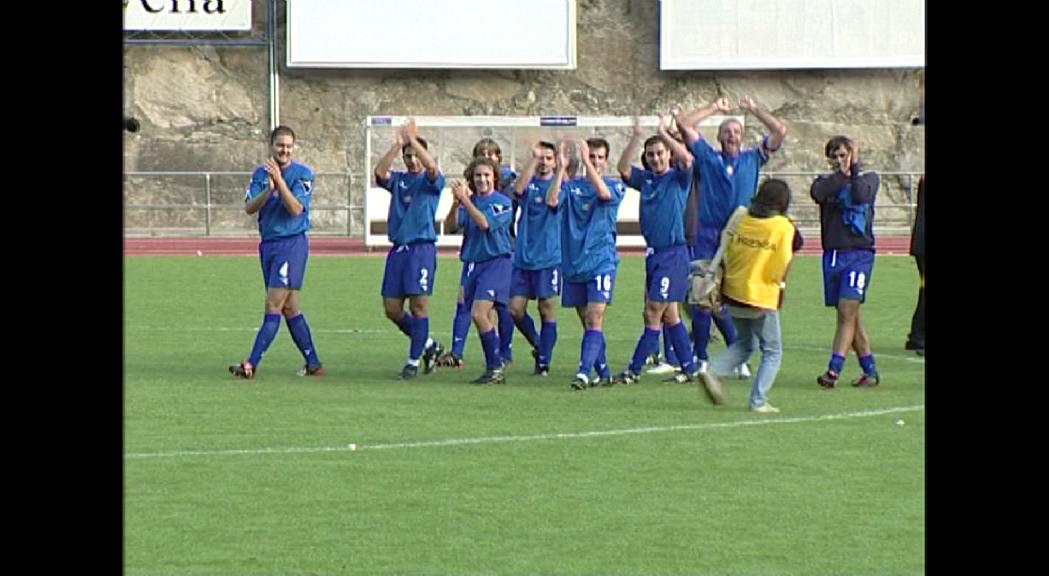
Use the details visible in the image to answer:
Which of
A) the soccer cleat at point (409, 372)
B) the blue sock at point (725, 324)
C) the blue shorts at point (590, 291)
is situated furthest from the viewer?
the blue sock at point (725, 324)

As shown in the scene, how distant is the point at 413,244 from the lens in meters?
17.0

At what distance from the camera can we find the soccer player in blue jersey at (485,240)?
669 inches

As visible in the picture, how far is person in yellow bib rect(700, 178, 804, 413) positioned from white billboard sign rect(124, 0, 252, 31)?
29.8m

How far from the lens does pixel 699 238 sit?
1748 cm

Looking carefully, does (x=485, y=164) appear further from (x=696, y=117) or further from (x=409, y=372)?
(x=696, y=117)

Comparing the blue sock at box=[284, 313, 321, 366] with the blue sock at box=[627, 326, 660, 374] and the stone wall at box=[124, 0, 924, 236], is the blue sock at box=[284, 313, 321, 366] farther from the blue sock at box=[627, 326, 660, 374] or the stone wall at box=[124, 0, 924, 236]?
the stone wall at box=[124, 0, 924, 236]

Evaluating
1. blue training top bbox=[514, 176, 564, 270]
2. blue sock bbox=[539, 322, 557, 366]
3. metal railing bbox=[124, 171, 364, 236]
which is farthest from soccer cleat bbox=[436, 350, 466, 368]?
metal railing bbox=[124, 171, 364, 236]

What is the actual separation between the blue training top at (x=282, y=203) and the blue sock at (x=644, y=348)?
2.73 meters

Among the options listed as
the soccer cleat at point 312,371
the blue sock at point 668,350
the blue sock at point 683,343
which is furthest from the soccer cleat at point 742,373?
the soccer cleat at point 312,371

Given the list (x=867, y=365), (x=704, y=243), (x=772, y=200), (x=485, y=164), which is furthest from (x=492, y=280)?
(x=772, y=200)

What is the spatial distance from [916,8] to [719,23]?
3893 mm

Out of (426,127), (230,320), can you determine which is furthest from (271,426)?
(426,127)

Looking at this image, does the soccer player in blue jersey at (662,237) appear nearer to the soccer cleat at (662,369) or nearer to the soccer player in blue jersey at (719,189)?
the soccer player in blue jersey at (719,189)
